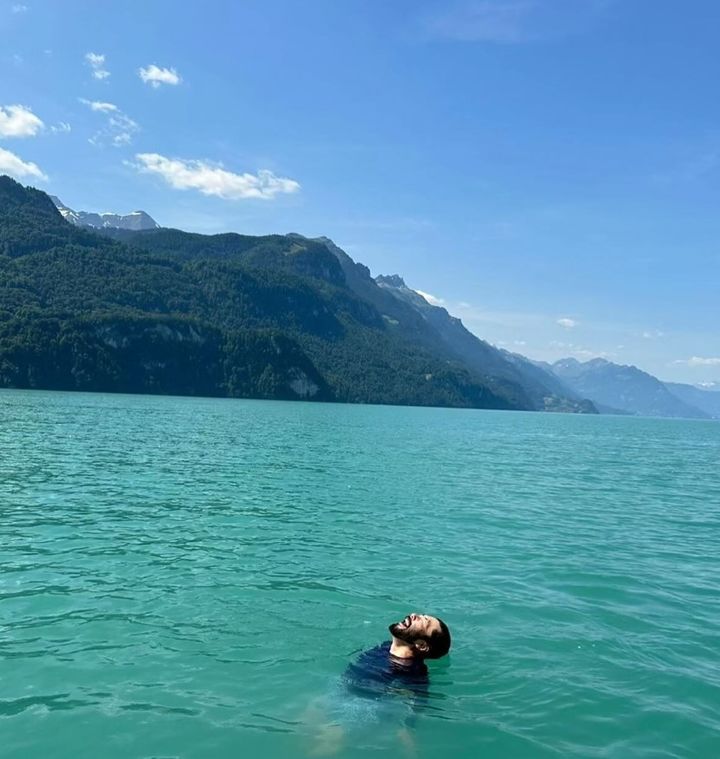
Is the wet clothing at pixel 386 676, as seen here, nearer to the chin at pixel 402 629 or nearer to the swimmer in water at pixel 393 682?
the swimmer in water at pixel 393 682

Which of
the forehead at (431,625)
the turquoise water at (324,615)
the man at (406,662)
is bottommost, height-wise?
the turquoise water at (324,615)

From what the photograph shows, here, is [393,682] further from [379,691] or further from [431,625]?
[431,625]

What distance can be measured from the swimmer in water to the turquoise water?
0.27 m

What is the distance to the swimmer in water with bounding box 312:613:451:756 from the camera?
11852 millimetres

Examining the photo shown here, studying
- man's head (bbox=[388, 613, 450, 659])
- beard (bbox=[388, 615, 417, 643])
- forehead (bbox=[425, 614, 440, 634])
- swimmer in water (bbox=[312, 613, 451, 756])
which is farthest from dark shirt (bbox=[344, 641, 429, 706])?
forehead (bbox=[425, 614, 440, 634])

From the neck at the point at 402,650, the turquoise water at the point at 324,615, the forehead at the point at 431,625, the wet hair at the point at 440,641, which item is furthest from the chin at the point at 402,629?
the turquoise water at the point at 324,615

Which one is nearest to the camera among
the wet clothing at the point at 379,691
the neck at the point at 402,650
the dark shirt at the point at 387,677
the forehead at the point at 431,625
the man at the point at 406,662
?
the wet clothing at the point at 379,691

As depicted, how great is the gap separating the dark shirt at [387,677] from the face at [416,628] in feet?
1.71

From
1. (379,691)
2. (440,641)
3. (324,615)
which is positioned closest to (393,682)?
(379,691)

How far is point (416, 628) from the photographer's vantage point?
44.1 ft

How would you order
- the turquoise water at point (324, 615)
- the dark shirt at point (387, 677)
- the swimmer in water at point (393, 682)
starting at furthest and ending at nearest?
the dark shirt at point (387, 677), the swimmer in water at point (393, 682), the turquoise water at point (324, 615)

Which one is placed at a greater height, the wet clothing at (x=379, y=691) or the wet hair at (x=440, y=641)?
the wet hair at (x=440, y=641)

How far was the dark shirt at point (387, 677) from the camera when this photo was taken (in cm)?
1295

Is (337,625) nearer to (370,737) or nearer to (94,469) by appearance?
(370,737)
